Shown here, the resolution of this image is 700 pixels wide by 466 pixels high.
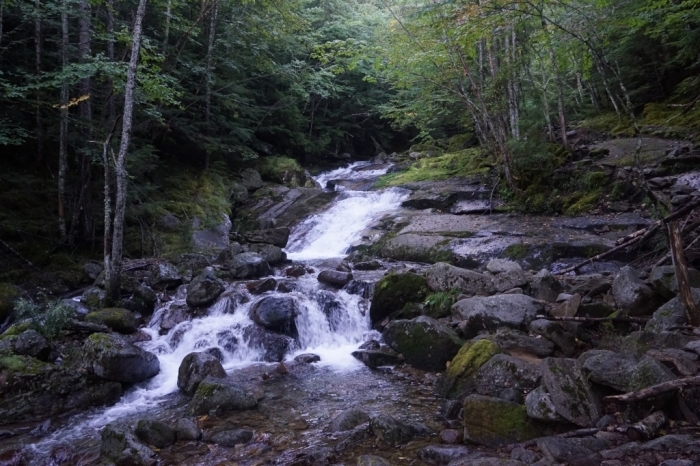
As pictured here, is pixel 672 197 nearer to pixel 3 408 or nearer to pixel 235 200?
pixel 3 408

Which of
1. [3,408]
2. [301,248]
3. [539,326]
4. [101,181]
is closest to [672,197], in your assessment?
[539,326]

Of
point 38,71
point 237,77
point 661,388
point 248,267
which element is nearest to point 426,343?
point 661,388

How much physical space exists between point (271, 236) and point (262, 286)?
4.95 m

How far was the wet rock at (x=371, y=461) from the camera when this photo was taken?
4.15 m

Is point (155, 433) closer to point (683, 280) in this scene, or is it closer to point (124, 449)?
point (124, 449)

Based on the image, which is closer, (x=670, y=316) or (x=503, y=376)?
(x=670, y=316)

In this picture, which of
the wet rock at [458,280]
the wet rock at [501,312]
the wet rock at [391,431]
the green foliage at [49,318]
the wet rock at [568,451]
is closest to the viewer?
the wet rock at [568,451]

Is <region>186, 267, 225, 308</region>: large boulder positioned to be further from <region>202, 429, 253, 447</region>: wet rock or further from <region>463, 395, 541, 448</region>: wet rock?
<region>463, 395, 541, 448</region>: wet rock

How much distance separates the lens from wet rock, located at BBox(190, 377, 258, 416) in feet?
19.5

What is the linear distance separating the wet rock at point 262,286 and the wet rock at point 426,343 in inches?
143

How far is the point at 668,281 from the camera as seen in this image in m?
5.86

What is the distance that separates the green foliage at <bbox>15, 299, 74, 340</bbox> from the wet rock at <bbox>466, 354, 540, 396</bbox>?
21.6 ft

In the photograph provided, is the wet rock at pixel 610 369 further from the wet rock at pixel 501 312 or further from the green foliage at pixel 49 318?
the green foliage at pixel 49 318

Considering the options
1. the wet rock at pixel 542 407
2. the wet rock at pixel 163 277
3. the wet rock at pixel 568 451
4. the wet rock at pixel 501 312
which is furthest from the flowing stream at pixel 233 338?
the wet rock at pixel 568 451
